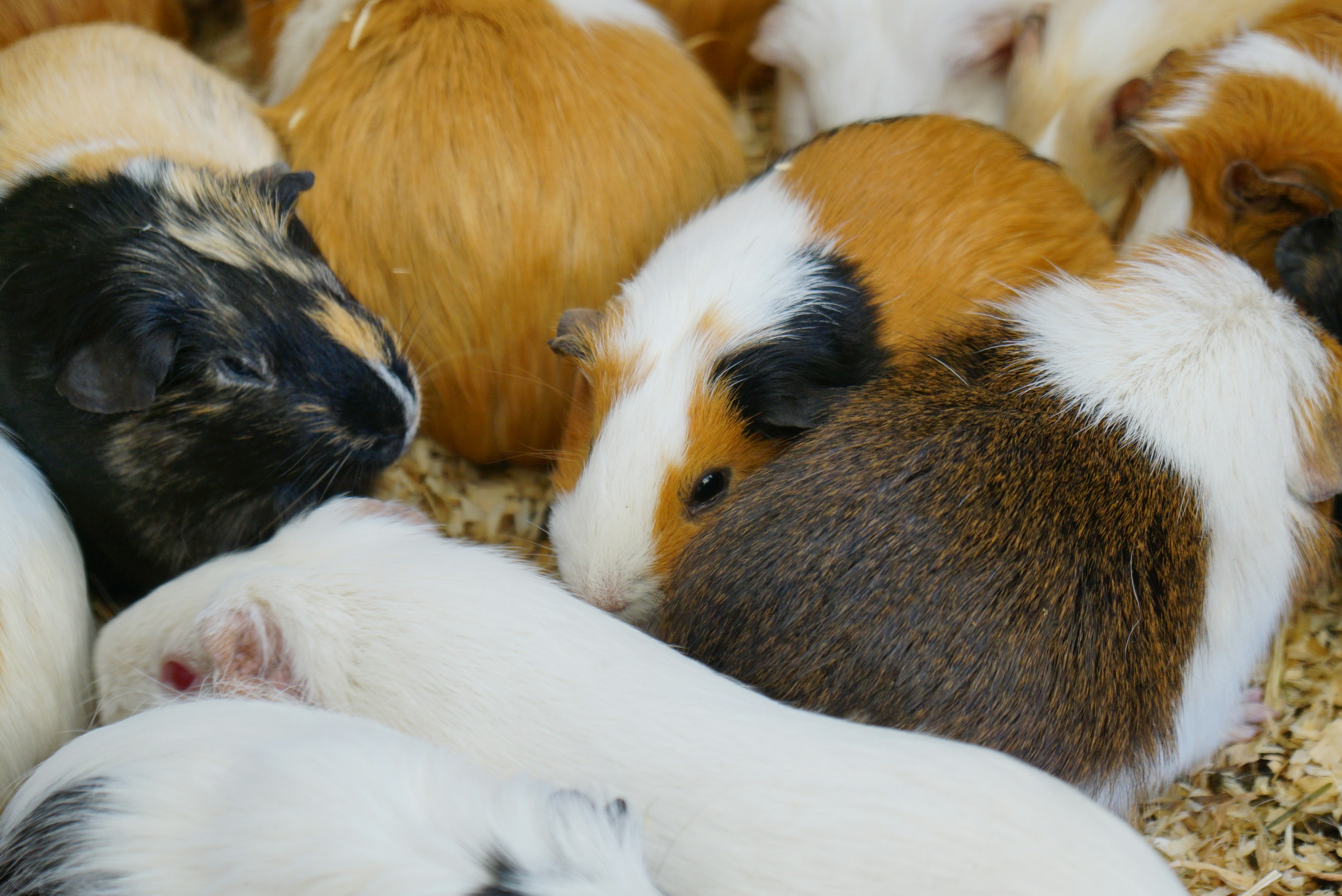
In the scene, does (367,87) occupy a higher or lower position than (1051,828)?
→ higher

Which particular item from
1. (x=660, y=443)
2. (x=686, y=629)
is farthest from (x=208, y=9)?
(x=686, y=629)

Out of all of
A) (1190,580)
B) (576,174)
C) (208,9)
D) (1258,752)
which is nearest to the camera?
(1190,580)

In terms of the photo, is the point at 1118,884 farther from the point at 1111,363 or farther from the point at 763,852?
the point at 1111,363

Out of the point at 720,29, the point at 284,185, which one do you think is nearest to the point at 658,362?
the point at 284,185

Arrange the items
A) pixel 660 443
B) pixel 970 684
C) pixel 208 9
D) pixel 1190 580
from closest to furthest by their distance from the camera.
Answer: pixel 970 684, pixel 1190 580, pixel 660 443, pixel 208 9

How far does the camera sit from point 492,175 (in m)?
1.83

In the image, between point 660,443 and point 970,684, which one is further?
point 660,443

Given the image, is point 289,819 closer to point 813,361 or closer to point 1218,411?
point 813,361

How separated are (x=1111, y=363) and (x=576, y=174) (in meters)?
1.02

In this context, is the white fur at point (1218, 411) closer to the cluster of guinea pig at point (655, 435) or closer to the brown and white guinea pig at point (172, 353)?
the cluster of guinea pig at point (655, 435)

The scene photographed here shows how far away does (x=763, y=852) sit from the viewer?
116 centimetres

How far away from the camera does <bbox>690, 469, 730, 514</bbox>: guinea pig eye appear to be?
1.63 meters

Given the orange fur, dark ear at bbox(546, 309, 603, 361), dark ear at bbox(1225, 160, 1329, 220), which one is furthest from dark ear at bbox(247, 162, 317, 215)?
dark ear at bbox(1225, 160, 1329, 220)

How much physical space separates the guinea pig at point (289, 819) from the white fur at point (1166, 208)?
5.17 ft
